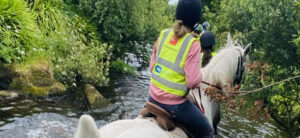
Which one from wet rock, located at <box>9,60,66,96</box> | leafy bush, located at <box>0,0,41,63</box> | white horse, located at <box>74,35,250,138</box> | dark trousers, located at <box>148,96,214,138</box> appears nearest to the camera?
white horse, located at <box>74,35,250,138</box>

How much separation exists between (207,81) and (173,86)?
37.8 inches

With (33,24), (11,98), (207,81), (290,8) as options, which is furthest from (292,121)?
(33,24)

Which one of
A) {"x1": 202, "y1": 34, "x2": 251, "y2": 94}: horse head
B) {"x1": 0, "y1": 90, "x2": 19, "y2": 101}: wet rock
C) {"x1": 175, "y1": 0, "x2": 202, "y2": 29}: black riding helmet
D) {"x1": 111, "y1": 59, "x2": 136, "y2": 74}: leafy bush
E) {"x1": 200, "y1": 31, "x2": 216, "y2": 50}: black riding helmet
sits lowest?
{"x1": 0, "y1": 90, "x2": 19, "y2": 101}: wet rock

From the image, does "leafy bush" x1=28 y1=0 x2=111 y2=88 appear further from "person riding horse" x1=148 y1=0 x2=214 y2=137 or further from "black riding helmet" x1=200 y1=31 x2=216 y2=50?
"person riding horse" x1=148 y1=0 x2=214 y2=137

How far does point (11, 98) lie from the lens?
8039 mm

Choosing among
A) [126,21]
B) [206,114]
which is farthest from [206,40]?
[126,21]

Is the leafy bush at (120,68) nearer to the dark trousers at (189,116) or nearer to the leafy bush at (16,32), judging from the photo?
the leafy bush at (16,32)

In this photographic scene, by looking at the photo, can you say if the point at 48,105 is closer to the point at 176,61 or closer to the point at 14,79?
the point at 14,79

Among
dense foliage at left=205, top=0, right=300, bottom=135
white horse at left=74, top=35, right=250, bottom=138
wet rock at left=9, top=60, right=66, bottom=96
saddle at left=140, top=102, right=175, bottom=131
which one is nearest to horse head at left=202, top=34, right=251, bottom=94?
white horse at left=74, top=35, right=250, bottom=138

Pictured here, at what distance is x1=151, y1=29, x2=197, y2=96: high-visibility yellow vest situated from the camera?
3.41 metres

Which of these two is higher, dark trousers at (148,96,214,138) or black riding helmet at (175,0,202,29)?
black riding helmet at (175,0,202,29)

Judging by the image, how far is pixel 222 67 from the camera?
4500mm

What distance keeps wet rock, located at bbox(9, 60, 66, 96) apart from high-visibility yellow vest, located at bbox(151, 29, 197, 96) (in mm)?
5930

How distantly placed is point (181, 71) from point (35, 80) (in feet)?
21.1
